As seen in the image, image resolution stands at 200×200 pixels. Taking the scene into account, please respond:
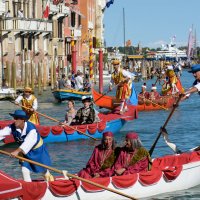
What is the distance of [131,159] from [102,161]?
0.39 m

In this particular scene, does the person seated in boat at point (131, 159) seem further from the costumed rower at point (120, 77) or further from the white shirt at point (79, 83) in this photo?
the white shirt at point (79, 83)

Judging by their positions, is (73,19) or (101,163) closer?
(101,163)

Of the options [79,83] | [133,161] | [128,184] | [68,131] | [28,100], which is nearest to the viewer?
[128,184]

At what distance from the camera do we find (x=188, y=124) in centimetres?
2308

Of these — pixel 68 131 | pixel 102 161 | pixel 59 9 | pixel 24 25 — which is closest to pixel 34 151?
pixel 102 161

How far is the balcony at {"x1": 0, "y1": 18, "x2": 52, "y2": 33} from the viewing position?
3994 centimetres

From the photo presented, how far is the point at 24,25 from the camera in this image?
42000 millimetres

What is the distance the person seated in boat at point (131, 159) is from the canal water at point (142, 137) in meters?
0.47

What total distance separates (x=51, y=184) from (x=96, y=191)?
75cm

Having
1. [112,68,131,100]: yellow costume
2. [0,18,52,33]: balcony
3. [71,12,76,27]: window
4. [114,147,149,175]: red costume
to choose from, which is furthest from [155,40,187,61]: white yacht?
[114,147,149,175]: red costume

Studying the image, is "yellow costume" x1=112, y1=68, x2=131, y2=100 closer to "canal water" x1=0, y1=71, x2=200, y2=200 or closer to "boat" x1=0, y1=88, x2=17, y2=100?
"canal water" x1=0, y1=71, x2=200, y2=200

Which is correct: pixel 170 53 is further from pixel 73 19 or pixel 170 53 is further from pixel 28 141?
pixel 28 141

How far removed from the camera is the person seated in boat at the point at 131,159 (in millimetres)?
10812

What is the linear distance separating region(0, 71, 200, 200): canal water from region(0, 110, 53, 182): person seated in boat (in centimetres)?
144
